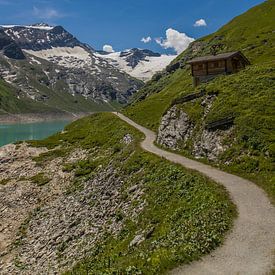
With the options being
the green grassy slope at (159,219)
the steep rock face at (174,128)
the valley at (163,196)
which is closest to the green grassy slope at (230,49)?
the steep rock face at (174,128)

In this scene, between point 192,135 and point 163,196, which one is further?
point 192,135

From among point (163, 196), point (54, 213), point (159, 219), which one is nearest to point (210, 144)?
point (163, 196)

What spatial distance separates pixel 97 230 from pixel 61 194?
66.8ft

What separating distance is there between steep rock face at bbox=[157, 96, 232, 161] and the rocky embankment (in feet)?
29.3

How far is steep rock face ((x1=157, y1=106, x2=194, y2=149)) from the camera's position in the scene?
171 ft

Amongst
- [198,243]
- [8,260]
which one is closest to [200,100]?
[8,260]

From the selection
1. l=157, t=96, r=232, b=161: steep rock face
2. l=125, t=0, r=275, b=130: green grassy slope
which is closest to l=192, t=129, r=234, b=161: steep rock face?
l=157, t=96, r=232, b=161: steep rock face

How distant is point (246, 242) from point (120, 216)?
55.1 ft

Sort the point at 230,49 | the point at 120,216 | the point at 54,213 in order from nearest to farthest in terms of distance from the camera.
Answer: the point at 120,216, the point at 54,213, the point at 230,49

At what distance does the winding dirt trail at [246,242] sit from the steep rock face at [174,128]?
65.2 feet

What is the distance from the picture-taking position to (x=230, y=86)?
175 feet

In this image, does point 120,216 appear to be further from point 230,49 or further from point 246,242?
point 230,49

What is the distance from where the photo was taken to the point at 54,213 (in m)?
49.4

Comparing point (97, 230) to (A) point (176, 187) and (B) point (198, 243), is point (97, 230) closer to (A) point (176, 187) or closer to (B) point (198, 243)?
(A) point (176, 187)
